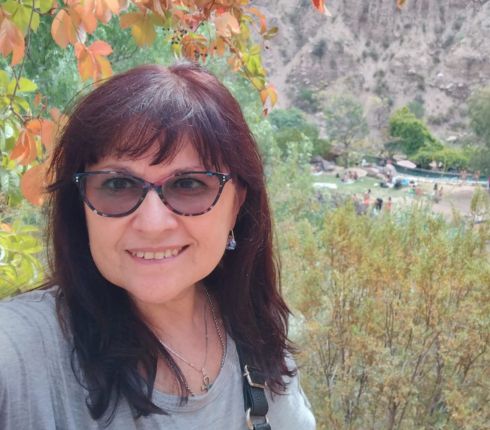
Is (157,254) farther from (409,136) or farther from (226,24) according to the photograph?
(409,136)

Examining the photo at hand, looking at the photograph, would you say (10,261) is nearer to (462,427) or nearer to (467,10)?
(462,427)

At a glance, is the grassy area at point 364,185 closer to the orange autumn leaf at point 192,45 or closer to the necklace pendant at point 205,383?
the orange autumn leaf at point 192,45

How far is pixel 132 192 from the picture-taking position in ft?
2.58

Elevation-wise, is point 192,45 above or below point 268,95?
above

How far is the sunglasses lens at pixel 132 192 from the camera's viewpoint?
0.79m

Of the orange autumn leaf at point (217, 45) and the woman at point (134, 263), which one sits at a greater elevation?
the orange autumn leaf at point (217, 45)

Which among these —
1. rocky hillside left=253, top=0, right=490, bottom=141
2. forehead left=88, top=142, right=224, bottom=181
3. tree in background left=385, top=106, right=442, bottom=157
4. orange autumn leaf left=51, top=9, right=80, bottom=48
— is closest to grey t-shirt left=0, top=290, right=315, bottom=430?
forehead left=88, top=142, right=224, bottom=181

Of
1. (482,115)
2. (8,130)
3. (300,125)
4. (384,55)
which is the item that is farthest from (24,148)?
(384,55)

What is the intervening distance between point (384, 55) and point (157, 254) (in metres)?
39.1

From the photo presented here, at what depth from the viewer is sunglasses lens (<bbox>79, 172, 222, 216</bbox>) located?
2.58ft

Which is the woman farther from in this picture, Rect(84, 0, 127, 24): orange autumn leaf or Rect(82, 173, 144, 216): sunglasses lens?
Rect(84, 0, 127, 24): orange autumn leaf

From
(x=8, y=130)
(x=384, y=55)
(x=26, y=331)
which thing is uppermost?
(x=384, y=55)

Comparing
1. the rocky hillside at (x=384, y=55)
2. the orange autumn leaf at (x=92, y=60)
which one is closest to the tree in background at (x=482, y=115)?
the rocky hillside at (x=384, y=55)

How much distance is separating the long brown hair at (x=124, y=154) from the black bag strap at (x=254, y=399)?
0.04 meters
